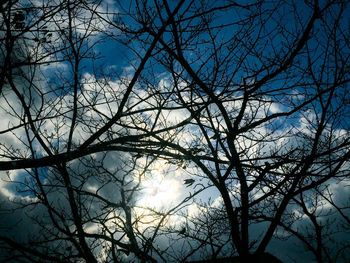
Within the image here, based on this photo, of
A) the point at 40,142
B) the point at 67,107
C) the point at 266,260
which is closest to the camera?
the point at 67,107

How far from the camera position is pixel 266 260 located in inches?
717

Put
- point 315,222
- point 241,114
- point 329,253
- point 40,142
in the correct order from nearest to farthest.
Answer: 1. point 241,114
2. point 40,142
3. point 315,222
4. point 329,253

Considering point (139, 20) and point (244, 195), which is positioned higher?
point (139, 20)

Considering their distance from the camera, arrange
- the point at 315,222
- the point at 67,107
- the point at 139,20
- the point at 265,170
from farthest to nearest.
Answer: the point at 315,222
the point at 67,107
the point at 139,20
the point at 265,170

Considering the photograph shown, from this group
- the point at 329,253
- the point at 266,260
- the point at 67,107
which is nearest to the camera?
the point at 67,107

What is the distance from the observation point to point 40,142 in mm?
6277

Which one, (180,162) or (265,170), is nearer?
(265,170)

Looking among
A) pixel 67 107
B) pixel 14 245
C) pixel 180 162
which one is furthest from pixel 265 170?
pixel 67 107

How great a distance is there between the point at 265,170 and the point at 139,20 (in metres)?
2.49

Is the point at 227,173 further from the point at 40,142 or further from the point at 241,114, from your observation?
the point at 40,142

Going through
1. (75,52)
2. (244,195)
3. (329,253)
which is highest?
(75,52)

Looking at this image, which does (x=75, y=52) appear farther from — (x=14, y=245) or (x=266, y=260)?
(x=266, y=260)

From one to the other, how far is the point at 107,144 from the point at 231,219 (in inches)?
124

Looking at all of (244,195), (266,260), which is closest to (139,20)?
(244,195)
